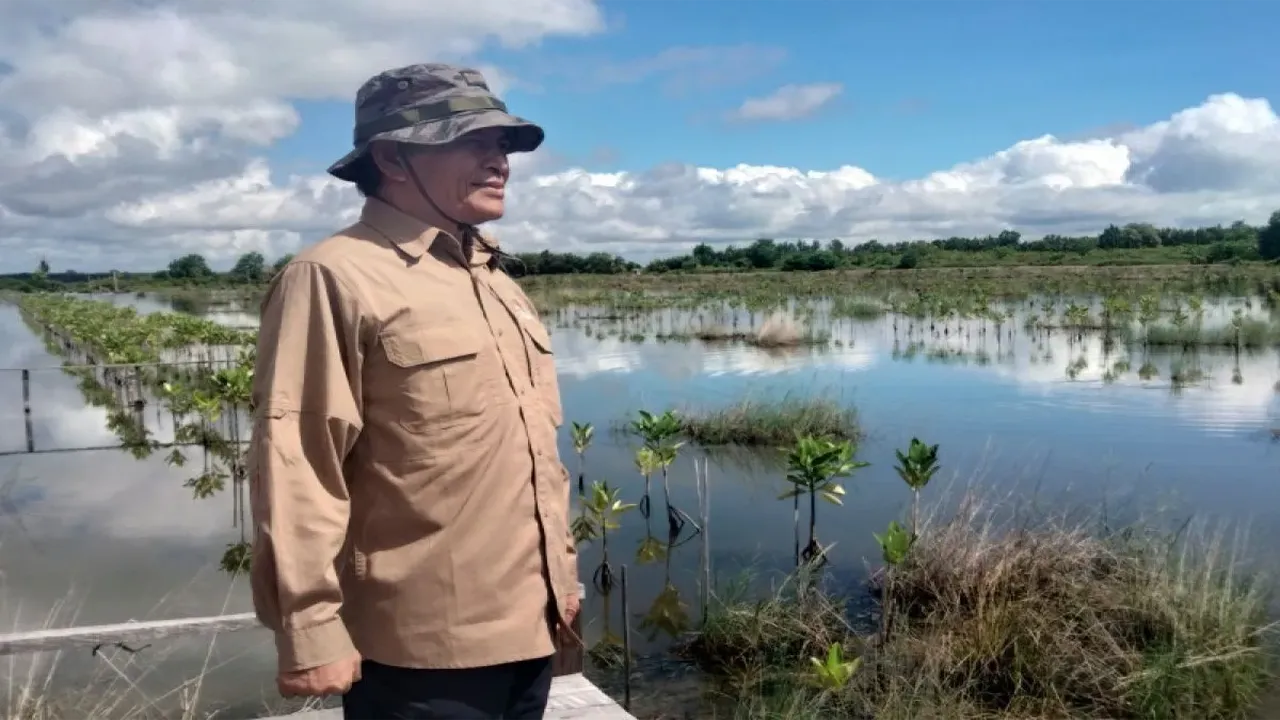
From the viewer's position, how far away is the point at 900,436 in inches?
385

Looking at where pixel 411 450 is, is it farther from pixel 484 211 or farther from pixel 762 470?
pixel 762 470

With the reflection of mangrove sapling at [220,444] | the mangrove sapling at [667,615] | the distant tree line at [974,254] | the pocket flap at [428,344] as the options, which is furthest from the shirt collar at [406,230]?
the distant tree line at [974,254]

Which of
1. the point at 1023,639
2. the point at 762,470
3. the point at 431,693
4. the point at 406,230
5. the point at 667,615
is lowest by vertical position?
the point at 667,615

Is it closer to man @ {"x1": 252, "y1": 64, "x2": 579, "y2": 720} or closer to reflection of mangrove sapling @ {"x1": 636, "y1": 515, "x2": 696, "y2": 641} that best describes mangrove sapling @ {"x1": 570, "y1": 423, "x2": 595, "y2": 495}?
reflection of mangrove sapling @ {"x1": 636, "y1": 515, "x2": 696, "y2": 641}

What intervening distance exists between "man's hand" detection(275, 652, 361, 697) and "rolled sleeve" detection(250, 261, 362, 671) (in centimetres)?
1

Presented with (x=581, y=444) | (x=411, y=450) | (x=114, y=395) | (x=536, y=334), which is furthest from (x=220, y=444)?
(x=411, y=450)

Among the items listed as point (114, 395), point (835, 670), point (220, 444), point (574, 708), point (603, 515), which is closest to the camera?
point (574, 708)

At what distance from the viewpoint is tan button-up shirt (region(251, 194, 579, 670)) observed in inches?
53.9

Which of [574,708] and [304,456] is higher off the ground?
[304,456]

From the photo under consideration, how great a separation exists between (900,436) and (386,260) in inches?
347

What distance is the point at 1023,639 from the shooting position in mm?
4156

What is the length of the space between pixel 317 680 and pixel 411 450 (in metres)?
0.35

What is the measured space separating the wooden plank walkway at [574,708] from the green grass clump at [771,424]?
246 inches

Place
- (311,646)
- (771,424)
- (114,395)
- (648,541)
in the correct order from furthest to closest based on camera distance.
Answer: (114,395) < (771,424) < (648,541) < (311,646)
